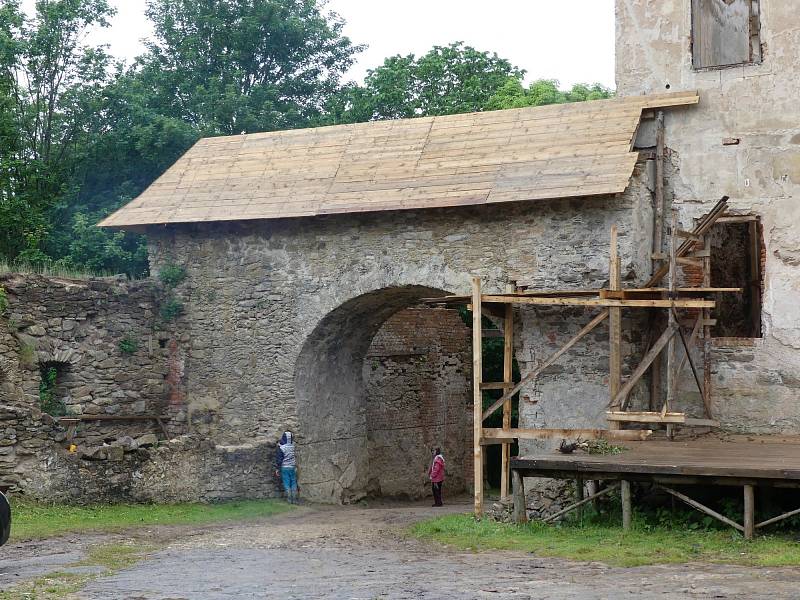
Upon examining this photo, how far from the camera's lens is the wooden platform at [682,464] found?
11.3 metres

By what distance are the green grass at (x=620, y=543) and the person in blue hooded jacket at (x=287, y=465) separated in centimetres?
345

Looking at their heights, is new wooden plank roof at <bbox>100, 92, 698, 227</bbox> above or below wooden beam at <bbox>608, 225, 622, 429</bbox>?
above

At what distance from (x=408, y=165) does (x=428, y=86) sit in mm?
13183

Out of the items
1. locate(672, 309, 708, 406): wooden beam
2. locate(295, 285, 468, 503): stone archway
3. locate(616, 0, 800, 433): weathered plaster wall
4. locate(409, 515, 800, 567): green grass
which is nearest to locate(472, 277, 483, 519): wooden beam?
locate(409, 515, 800, 567): green grass

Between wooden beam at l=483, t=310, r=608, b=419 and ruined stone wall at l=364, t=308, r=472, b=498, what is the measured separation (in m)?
5.34

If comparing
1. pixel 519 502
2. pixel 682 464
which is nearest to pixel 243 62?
pixel 519 502

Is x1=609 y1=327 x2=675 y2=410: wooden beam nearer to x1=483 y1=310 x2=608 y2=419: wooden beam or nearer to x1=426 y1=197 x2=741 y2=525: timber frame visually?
x1=426 y1=197 x2=741 y2=525: timber frame

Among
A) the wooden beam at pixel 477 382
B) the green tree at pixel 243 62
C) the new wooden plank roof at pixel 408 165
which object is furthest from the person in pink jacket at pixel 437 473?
the green tree at pixel 243 62

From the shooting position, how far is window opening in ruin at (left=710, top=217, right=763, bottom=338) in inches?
709

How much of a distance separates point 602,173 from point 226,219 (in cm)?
531

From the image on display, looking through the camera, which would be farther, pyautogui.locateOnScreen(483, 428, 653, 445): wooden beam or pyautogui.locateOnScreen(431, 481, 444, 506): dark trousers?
pyautogui.locateOnScreen(431, 481, 444, 506): dark trousers

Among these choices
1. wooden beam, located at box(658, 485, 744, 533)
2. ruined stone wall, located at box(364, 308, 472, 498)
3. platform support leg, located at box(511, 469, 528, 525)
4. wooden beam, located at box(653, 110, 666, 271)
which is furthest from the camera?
ruined stone wall, located at box(364, 308, 472, 498)

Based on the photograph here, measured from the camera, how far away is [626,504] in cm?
1221

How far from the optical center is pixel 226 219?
1631 cm
